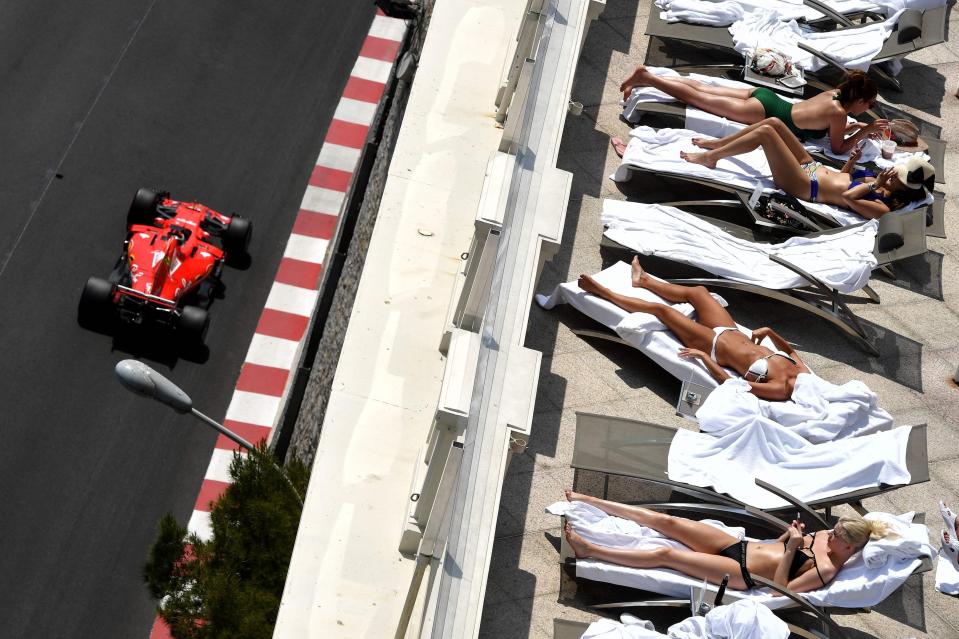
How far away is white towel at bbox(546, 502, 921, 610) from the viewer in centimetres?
695

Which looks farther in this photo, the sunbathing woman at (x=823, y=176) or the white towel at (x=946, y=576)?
the sunbathing woman at (x=823, y=176)

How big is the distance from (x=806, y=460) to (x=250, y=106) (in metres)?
10.9

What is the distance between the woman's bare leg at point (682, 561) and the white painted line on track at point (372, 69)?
37.2ft

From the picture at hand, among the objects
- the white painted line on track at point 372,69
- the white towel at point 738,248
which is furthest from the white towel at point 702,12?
the white painted line on track at point 372,69

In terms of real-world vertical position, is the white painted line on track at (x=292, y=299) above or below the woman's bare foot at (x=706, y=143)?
above

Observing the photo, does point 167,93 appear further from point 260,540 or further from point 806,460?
point 806,460

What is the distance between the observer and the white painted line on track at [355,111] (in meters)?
16.7

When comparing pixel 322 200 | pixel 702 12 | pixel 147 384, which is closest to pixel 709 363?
pixel 147 384

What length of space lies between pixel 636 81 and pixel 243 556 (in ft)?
16.9

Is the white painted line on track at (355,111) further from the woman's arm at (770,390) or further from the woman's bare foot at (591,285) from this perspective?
the woman's arm at (770,390)

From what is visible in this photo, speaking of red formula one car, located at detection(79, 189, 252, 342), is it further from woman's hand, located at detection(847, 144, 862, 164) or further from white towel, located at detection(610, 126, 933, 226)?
woman's hand, located at detection(847, 144, 862, 164)

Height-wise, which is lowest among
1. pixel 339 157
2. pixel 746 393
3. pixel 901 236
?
pixel 746 393

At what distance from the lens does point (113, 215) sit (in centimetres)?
1488

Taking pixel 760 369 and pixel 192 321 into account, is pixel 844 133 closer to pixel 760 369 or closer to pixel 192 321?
pixel 760 369
